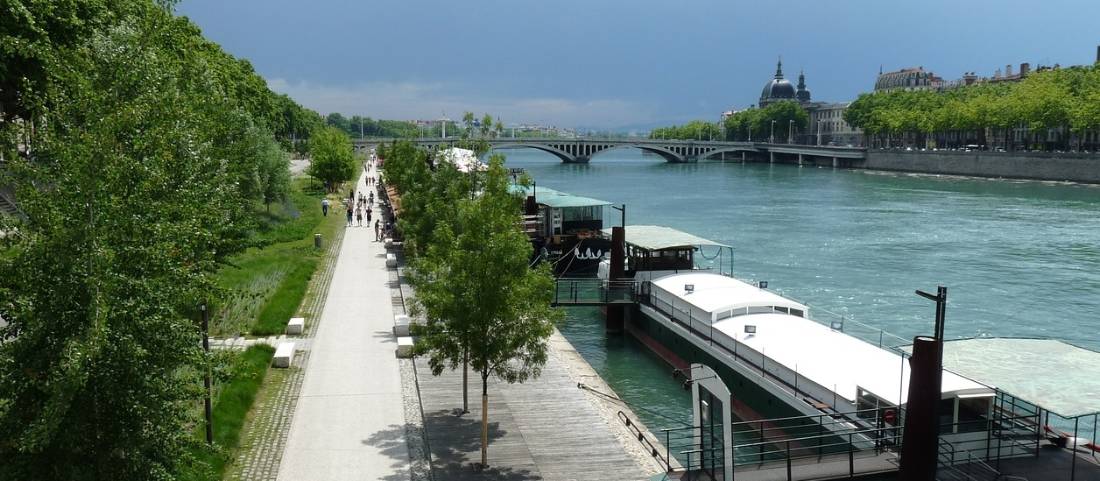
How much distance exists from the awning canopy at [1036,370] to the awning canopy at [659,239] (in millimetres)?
16502

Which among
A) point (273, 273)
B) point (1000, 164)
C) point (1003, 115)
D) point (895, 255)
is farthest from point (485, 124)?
point (1003, 115)

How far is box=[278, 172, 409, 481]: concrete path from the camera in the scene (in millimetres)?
17656

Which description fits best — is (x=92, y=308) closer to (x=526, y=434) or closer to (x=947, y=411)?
(x=526, y=434)

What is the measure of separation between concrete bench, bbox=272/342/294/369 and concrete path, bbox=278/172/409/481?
0.60 meters

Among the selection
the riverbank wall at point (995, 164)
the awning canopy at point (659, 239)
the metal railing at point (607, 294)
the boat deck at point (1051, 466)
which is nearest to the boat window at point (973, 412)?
the boat deck at point (1051, 466)

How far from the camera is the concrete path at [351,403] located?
17.7 meters

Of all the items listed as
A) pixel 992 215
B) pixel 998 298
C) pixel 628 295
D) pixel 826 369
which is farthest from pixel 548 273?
pixel 992 215

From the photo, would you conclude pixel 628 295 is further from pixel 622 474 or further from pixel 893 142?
pixel 893 142

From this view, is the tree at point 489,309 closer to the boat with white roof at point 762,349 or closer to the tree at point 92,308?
the boat with white roof at point 762,349

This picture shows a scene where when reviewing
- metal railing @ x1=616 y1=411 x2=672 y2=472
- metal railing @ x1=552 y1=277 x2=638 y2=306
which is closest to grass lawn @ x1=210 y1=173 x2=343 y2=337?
metal railing @ x1=616 y1=411 x2=672 y2=472

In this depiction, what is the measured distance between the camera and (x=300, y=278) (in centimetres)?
3866

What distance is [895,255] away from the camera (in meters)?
58.5

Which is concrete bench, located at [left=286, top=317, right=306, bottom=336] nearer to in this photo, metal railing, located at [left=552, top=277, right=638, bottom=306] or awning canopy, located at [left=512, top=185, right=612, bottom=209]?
metal railing, located at [left=552, top=277, right=638, bottom=306]

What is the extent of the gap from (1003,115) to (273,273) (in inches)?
5042
